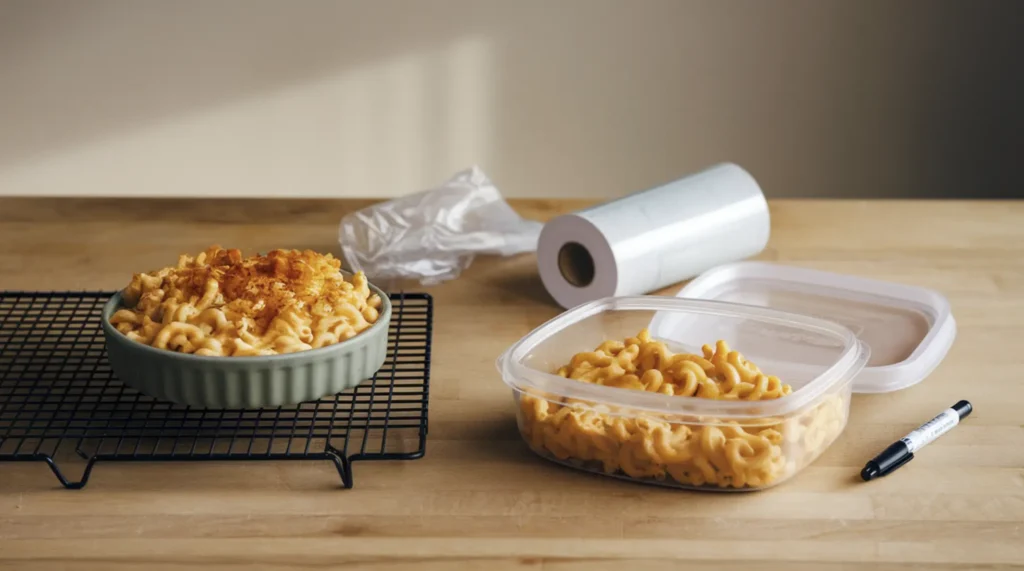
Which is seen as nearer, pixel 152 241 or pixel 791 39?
pixel 152 241

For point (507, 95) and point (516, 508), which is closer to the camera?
point (516, 508)

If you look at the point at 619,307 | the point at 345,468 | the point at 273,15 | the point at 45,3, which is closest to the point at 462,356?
the point at 619,307

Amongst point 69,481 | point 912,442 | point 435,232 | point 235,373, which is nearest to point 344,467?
point 235,373

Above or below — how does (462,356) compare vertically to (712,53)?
below

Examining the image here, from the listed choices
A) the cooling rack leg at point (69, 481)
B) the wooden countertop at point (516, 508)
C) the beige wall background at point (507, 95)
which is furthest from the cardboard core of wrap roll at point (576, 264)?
the beige wall background at point (507, 95)

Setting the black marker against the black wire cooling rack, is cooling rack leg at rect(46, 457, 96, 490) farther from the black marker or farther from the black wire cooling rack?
the black marker

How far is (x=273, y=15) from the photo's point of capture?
9.84 feet

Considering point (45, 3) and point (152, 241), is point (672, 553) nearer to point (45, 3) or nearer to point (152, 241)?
point (152, 241)

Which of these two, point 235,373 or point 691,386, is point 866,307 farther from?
point 235,373

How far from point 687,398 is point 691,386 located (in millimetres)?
67

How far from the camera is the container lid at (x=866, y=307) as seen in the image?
142 centimetres

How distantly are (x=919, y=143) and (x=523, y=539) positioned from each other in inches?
96.8

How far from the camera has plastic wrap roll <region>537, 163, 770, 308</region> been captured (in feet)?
5.45

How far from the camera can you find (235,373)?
1.19 metres
